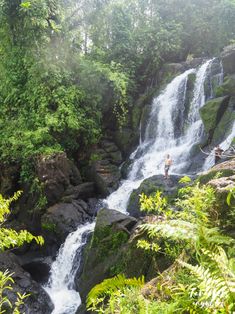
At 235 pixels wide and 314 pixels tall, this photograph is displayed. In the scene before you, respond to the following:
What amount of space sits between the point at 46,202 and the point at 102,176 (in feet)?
9.27

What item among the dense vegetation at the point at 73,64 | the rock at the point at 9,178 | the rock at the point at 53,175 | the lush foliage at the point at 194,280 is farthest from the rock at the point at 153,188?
the lush foliage at the point at 194,280

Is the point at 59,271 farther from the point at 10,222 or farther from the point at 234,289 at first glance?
the point at 234,289

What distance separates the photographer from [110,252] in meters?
8.70

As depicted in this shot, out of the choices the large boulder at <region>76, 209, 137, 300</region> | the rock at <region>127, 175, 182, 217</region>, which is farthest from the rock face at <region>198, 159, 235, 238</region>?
the rock at <region>127, 175, 182, 217</region>

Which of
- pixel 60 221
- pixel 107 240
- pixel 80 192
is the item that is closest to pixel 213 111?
pixel 80 192

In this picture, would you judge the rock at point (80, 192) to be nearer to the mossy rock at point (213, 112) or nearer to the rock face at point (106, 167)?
the rock face at point (106, 167)

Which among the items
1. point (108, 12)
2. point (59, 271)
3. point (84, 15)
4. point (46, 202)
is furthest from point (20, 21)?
Result: point (59, 271)

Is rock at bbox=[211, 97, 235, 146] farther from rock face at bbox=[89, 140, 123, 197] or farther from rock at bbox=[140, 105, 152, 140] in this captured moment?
rock face at bbox=[89, 140, 123, 197]

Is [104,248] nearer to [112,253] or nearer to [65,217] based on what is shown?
[112,253]

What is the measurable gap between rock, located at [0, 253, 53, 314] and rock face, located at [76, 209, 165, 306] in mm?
2066

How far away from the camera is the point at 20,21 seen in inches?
667

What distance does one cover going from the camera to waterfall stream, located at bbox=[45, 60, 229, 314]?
12911 millimetres

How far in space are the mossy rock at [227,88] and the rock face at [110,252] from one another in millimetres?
8714

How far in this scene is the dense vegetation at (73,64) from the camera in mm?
16141
